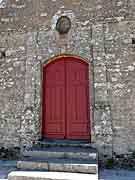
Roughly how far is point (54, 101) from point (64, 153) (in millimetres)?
1575

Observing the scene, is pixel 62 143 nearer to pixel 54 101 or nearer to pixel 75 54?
pixel 54 101

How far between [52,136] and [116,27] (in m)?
3.34

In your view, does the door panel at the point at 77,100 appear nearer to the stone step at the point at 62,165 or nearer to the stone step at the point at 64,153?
the stone step at the point at 64,153

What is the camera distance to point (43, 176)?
3980mm

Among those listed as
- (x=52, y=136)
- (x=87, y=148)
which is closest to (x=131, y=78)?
(x=87, y=148)

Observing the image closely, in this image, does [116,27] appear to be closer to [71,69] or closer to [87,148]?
[71,69]

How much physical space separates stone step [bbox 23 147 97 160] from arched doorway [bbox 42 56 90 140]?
0.59 meters

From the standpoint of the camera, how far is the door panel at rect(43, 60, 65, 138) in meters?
5.89

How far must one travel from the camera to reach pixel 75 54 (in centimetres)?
593

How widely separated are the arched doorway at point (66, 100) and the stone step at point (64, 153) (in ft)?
1.94

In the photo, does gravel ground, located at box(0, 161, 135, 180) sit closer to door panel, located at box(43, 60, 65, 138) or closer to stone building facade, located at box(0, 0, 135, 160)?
stone building facade, located at box(0, 0, 135, 160)

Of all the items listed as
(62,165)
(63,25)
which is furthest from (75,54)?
(62,165)

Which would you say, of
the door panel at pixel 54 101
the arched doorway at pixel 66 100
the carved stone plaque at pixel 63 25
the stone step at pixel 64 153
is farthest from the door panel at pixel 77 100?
the carved stone plaque at pixel 63 25

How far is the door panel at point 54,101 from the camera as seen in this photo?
589 cm
